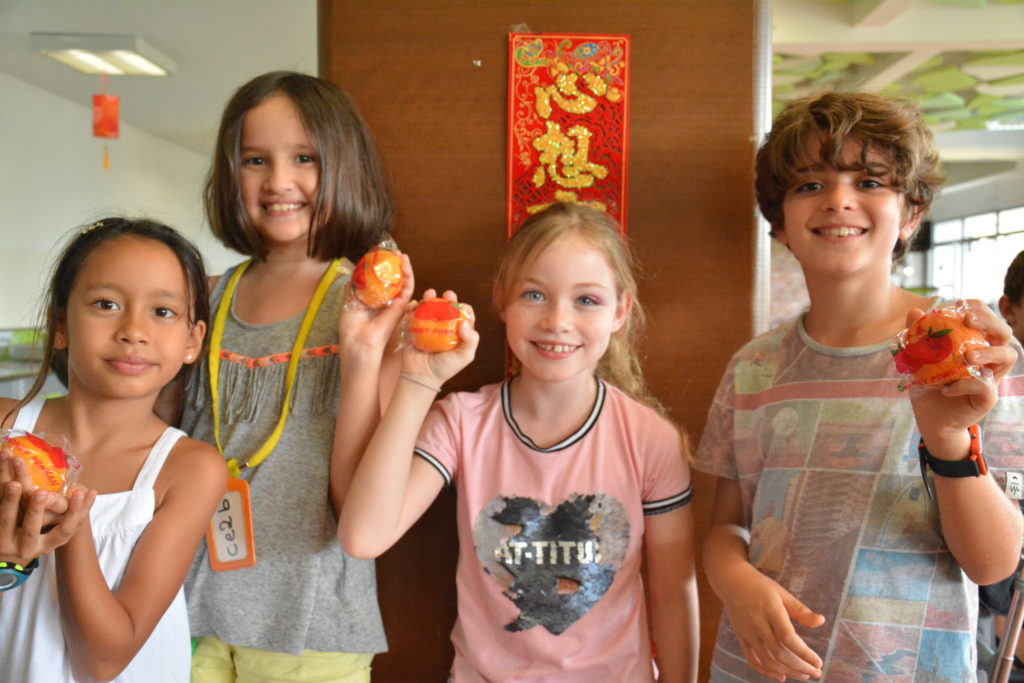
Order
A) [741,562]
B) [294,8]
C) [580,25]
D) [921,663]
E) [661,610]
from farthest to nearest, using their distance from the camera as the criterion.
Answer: [294,8], [580,25], [661,610], [741,562], [921,663]

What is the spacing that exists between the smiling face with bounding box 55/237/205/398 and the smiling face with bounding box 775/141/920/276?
3.97 ft

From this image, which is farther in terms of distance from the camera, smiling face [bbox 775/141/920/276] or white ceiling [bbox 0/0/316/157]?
white ceiling [bbox 0/0/316/157]

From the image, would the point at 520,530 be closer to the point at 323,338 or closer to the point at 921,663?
the point at 323,338

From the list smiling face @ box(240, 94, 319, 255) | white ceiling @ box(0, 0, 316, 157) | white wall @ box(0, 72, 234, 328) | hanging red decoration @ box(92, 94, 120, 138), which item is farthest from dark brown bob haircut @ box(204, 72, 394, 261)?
white wall @ box(0, 72, 234, 328)

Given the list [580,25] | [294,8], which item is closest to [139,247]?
[580,25]

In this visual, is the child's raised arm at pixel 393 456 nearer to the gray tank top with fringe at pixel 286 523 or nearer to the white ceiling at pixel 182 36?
the gray tank top with fringe at pixel 286 523

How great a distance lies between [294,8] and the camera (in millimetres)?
4812

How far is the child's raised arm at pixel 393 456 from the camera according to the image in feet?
4.62

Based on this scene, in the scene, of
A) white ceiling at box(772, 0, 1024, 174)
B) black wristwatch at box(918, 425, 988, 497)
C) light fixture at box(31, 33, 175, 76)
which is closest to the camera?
black wristwatch at box(918, 425, 988, 497)

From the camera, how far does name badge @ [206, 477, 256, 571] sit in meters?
1.51

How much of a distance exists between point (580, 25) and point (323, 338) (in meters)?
0.98

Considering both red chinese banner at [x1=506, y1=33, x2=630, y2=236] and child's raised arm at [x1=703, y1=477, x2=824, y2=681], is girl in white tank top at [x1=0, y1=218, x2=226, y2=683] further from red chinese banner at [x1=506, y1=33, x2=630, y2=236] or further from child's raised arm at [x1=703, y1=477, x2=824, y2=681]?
child's raised arm at [x1=703, y1=477, x2=824, y2=681]

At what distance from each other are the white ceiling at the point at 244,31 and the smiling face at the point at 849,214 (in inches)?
147

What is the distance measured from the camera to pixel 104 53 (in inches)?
225
